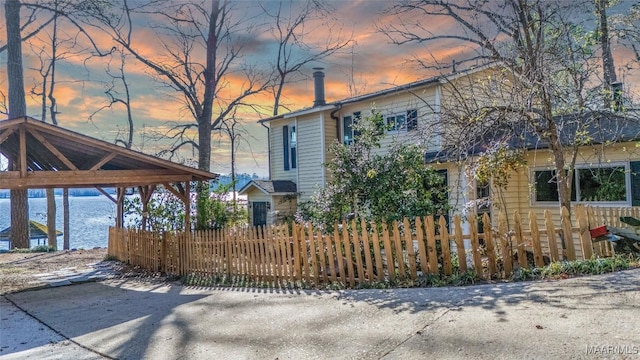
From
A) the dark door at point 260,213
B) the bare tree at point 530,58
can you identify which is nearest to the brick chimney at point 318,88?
the dark door at point 260,213

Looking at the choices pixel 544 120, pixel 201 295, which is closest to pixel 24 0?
pixel 201 295

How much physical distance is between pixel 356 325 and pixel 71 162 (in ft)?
27.7

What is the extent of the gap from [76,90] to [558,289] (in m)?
27.1

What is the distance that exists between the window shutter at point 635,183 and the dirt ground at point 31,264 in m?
14.2

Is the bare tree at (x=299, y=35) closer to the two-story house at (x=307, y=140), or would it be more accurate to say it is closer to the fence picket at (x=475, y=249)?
the two-story house at (x=307, y=140)

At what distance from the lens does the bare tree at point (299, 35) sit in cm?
→ 2136

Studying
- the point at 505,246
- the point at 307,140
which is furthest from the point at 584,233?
the point at 307,140

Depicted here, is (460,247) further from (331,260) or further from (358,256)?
(331,260)

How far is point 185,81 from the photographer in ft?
69.4

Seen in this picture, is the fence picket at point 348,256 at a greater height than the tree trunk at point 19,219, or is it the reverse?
the tree trunk at point 19,219

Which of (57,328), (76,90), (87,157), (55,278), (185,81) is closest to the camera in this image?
(57,328)

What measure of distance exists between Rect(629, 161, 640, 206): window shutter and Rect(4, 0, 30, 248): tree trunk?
21614 mm

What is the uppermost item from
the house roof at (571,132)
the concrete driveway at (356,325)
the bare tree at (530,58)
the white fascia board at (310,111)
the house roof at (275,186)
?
the white fascia board at (310,111)

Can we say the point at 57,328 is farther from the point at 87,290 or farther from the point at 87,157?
the point at 87,157
